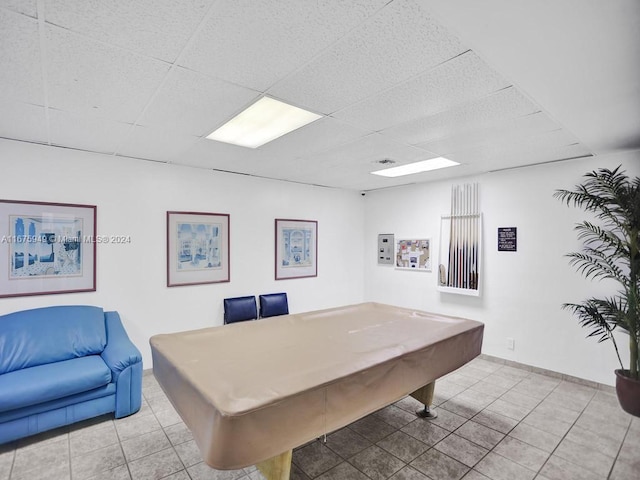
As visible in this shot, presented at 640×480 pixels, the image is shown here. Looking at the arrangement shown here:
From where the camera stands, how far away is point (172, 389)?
184cm

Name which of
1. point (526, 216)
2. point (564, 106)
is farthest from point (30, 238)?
point (526, 216)

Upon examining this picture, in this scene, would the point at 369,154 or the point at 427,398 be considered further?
the point at 369,154

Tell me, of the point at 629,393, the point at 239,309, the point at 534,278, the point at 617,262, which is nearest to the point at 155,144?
the point at 239,309

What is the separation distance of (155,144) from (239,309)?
Answer: 220cm

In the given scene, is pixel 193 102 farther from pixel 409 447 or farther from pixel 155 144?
pixel 409 447

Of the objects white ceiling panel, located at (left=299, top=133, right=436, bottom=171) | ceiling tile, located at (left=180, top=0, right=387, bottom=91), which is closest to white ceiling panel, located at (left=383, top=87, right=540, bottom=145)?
white ceiling panel, located at (left=299, top=133, right=436, bottom=171)

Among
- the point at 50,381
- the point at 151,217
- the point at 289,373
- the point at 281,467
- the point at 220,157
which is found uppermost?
the point at 220,157

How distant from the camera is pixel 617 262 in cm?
334

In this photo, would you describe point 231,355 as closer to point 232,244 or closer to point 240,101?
point 240,101

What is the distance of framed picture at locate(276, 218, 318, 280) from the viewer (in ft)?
16.1

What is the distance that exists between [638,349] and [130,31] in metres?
4.33

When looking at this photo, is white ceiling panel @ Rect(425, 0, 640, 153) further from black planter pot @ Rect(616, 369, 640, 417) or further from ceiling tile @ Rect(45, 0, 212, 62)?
black planter pot @ Rect(616, 369, 640, 417)

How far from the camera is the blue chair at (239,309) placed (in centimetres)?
423

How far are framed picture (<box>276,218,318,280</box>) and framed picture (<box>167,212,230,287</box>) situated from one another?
83 centimetres
